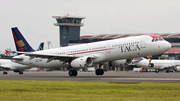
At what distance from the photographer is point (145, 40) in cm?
3744

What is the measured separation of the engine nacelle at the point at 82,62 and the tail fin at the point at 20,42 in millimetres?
13374

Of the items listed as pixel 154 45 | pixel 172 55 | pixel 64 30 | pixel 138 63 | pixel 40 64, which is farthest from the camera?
pixel 64 30

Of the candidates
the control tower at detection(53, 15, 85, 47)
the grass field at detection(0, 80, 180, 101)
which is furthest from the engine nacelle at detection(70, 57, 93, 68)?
the control tower at detection(53, 15, 85, 47)

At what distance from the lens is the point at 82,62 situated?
3888cm

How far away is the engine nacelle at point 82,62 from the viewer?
38.8m

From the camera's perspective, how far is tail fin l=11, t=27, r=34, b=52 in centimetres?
4947

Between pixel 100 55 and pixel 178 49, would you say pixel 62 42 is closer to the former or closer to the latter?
pixel 178 49

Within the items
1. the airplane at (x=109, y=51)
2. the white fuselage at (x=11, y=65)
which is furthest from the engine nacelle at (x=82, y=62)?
the white fuselage at (x=11, y=65)

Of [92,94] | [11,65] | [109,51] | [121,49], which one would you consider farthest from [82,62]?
[11,65]

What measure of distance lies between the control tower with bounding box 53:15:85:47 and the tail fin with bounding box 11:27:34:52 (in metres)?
118

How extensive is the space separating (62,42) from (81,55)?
430ft

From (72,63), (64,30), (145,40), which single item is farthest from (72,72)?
(64,30)

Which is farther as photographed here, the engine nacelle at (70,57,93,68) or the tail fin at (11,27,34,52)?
the tail fin at (11,27,34,52)

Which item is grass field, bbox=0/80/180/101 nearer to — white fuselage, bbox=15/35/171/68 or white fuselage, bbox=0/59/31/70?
white fuselage, bbox=15/35/171/68
